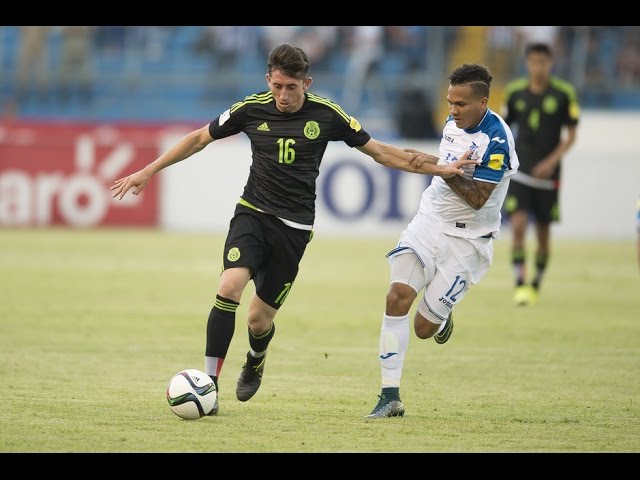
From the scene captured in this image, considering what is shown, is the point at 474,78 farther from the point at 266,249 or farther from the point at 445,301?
the point at 266,249

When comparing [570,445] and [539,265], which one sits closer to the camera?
[570,445]

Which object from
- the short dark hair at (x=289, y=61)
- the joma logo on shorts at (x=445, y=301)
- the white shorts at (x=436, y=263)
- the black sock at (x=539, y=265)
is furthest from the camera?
the black sock at (x=539, y=265)

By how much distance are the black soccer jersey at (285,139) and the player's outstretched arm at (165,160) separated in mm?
88

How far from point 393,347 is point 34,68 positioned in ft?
70.6

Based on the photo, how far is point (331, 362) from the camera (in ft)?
32.0

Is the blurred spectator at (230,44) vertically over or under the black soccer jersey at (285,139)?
over

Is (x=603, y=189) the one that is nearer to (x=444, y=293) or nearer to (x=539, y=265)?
(x=539, y=265)

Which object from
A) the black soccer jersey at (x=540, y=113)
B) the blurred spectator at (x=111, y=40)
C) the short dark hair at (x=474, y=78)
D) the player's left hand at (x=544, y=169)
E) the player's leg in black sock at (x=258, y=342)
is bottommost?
the player's leg in black sock at (x=258, y=342)

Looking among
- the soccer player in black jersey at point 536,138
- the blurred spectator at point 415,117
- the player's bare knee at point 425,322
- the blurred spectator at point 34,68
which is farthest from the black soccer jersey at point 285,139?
the blurred spectator at point 34,68

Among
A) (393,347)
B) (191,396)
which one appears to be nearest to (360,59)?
(393,347)

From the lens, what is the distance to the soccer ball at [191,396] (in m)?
7.04

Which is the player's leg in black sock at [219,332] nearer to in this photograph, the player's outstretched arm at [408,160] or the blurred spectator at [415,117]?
the player's outstretched arm at [408,160]

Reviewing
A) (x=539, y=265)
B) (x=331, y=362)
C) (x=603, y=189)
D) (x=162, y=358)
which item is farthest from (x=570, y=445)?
(x=603, y=189)

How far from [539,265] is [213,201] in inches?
399
